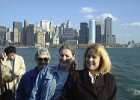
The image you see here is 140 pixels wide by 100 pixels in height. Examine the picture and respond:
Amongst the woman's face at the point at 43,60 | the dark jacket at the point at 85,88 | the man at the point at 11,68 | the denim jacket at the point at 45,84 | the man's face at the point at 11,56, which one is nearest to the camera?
the dark jacket at the point at 85,88

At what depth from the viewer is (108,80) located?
14.6 feet

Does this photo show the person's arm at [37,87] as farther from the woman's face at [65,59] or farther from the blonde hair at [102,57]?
the blonde hair at [102,57]

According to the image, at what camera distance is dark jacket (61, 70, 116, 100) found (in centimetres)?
434

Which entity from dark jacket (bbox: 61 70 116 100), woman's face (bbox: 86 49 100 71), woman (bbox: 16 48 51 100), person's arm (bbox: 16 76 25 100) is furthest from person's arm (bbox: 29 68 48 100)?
woman's face (bbox: 86 49 100 71)

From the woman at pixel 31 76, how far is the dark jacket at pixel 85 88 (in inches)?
27.1

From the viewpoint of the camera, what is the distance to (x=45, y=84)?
15.4 ft

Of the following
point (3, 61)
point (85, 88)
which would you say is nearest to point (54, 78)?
point (85, 88)

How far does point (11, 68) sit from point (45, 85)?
2.19 meters

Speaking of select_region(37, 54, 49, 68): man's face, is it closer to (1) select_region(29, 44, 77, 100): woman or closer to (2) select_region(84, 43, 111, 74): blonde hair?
(1) select_region(29, 44, 77, 100): woman

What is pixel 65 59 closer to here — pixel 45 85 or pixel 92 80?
pixel 45 85

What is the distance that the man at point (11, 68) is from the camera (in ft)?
20.4

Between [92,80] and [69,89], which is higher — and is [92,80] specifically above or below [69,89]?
above

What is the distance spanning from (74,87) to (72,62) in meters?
0.49

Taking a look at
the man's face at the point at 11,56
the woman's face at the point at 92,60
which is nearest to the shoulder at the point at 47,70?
the woman's face at the point at 92,60
